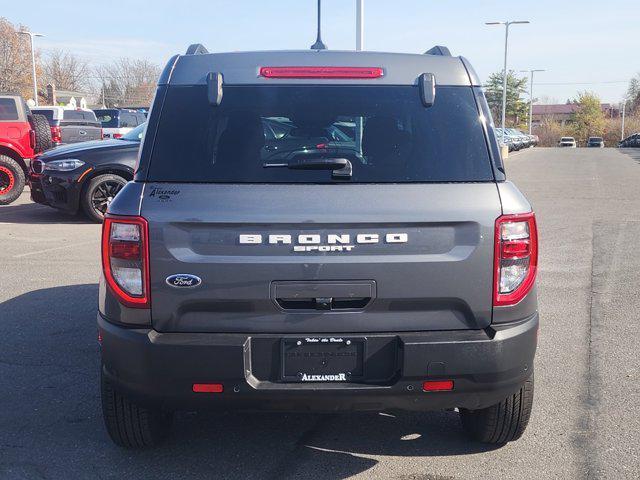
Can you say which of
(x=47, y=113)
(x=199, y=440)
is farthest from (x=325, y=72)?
(x=47, y=113)

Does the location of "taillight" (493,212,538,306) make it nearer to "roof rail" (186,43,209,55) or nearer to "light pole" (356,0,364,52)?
"roof rail" (186,43,209,55)

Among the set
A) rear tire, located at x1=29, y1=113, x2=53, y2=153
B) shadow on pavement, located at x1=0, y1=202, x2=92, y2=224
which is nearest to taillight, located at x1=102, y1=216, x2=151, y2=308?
shadow on pavement, located at x1=0, y1=202, x2=92, y2=224

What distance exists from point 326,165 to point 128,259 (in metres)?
0.94

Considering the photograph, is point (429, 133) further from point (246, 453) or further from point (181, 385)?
point (246, 453)

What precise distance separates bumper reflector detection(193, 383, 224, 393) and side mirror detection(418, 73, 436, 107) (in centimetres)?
156

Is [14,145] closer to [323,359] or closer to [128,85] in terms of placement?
[323,359]

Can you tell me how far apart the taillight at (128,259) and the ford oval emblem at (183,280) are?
4.4 inches

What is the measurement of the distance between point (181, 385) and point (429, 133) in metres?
1.56

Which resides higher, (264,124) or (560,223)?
(264,124)

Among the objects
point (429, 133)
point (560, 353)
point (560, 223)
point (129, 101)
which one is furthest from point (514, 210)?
point (129, 101)

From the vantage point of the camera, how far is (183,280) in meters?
3.07

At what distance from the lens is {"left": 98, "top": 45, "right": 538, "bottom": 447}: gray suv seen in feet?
10.0

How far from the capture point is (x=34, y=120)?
15.1m

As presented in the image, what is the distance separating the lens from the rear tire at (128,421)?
3518 mm
